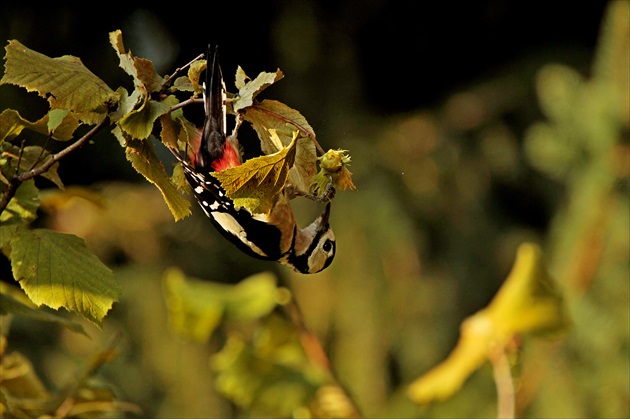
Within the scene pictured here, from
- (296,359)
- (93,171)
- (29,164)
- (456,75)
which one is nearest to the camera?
(29,164)

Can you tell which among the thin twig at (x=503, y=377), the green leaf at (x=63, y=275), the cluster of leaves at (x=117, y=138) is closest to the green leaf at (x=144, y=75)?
the cluster of leaves at (x=117, y=138)

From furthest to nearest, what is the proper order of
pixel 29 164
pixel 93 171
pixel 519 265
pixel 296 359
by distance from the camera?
pixel 93 171
pixel 296 359
pixel 519 265
pixel 29 164

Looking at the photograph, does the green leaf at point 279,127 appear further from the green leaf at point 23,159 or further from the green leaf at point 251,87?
the green leaf at point 23,159

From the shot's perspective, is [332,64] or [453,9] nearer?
[332,64]

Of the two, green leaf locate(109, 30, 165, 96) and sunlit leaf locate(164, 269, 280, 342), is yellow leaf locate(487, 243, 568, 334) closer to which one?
sunlit leaf locate(164, 269, 280, 342)

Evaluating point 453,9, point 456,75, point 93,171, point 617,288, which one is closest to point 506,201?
point 456,75

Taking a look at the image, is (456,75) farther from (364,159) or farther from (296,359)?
(296,359)
